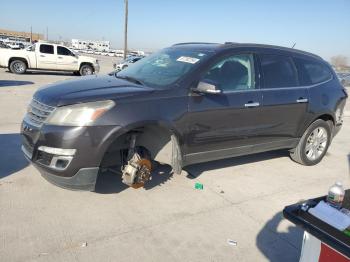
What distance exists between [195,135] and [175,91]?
58 centimetres

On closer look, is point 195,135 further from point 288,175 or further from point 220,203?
point 288,175

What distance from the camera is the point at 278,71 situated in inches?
199

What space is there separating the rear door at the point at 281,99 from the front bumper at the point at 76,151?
2296mm

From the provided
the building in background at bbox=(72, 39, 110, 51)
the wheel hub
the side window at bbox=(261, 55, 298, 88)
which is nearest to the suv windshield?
the side window at bbox=(261, 55, 298, 88)

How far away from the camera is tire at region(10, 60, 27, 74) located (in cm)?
1783

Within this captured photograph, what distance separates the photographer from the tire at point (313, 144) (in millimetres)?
5633

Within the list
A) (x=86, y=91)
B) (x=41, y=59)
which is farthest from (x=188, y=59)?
(x=41, y=59)

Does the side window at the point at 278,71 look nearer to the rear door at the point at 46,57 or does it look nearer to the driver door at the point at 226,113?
the driver door at the point at 226,113

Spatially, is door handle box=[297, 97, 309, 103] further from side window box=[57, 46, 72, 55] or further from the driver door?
side window box=[57, 46, 72, 55]

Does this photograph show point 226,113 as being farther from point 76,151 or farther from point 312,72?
point 312,72

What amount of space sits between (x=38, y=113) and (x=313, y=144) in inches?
168

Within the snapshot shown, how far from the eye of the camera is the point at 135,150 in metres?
3.99

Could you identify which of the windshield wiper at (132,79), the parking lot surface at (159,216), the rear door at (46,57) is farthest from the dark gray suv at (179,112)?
the rear door at (46,57)

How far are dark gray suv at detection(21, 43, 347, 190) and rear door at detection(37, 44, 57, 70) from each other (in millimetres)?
14685
